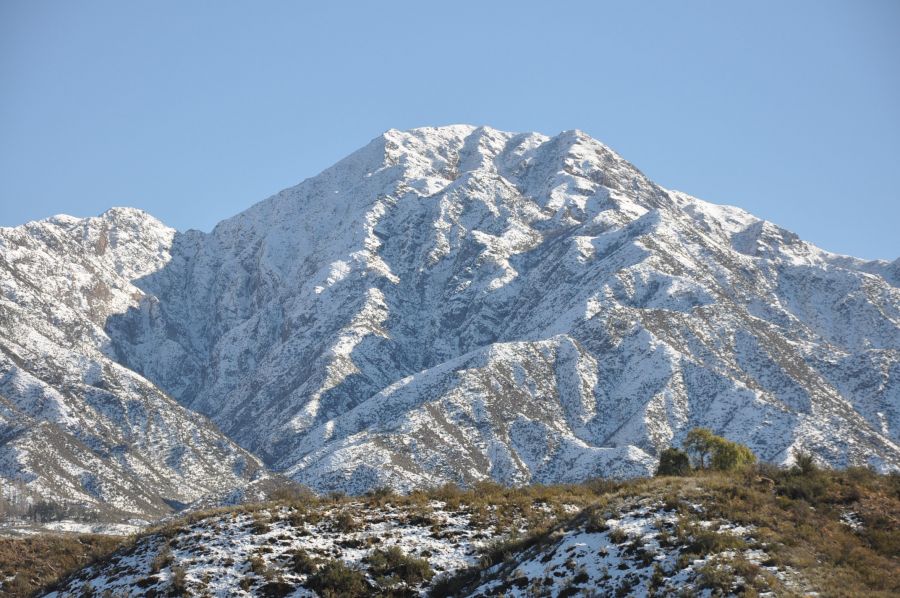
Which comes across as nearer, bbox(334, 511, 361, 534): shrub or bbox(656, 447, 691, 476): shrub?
bbox(334, 511, 361, 534): shrub

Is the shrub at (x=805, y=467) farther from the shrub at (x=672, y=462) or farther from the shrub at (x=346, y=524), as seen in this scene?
the shrub at (x=672, y=462)

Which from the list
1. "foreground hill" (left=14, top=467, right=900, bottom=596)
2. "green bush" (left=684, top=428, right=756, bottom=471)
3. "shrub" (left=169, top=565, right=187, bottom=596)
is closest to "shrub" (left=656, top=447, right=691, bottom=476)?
"green bush" (left=684, top=428, right=756, bottom=471)

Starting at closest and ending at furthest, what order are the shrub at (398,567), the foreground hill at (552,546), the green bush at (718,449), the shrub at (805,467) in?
the foreground hill at (552,546), the shrub at (398,567), the shrub at (805,467), the green bush at (718,449)

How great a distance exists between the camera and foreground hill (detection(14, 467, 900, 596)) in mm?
33406

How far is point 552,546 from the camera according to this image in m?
38.2

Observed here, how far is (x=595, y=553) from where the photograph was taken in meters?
36.0

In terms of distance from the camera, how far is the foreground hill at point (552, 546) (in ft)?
110

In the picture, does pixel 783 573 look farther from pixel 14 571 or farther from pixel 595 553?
pixel 14 571

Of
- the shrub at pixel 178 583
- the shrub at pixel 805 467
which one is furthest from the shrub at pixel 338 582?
the shrub at pixel 805 467

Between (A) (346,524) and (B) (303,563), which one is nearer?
(B) (303,563)

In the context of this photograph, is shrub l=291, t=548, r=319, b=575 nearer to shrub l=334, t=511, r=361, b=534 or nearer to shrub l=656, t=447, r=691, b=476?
shrub l=334, t=511, r=361, b=534

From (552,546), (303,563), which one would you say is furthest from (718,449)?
(303,563)

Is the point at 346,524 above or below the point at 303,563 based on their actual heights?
above

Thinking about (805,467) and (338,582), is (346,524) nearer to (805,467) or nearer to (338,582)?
(338,582)
